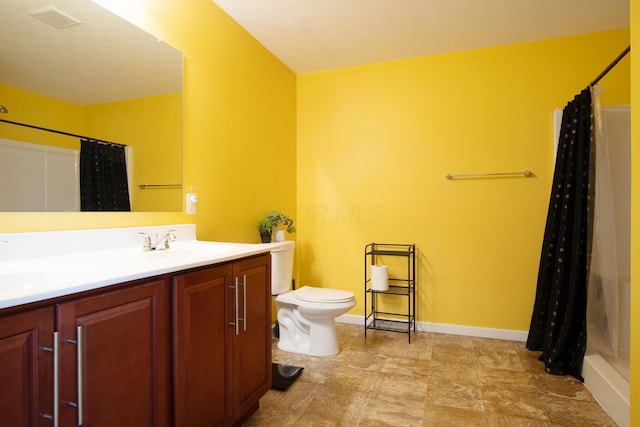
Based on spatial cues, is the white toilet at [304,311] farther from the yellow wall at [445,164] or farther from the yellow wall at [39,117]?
the yellow wall at [39,117]

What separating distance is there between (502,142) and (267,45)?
1.97 metres

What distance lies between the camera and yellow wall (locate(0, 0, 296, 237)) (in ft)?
6.38

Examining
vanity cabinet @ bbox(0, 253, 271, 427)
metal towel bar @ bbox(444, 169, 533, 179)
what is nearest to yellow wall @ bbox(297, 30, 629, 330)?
metal towel bar @ bbox(444, 169, 533, 179)

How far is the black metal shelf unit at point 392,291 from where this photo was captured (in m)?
3.04

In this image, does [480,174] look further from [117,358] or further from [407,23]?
[117,358]

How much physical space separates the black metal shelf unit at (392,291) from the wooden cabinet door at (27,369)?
2369mm

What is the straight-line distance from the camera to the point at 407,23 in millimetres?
2553

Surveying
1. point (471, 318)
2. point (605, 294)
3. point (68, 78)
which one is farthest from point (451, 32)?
point (68, 78)

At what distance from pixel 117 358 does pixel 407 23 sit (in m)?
2.57

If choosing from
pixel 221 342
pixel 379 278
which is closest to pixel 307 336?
pixel 379 278

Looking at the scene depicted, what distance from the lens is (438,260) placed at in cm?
304

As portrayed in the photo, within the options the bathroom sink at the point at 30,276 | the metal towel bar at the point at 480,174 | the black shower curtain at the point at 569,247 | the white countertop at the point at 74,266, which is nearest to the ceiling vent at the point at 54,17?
the white countertop at the point at 74,266

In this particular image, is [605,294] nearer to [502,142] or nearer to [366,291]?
[502,142]

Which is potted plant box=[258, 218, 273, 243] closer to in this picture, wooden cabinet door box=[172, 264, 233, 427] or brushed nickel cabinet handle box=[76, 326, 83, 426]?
wooden cabinet door box=[172, 264, 233, 427]
